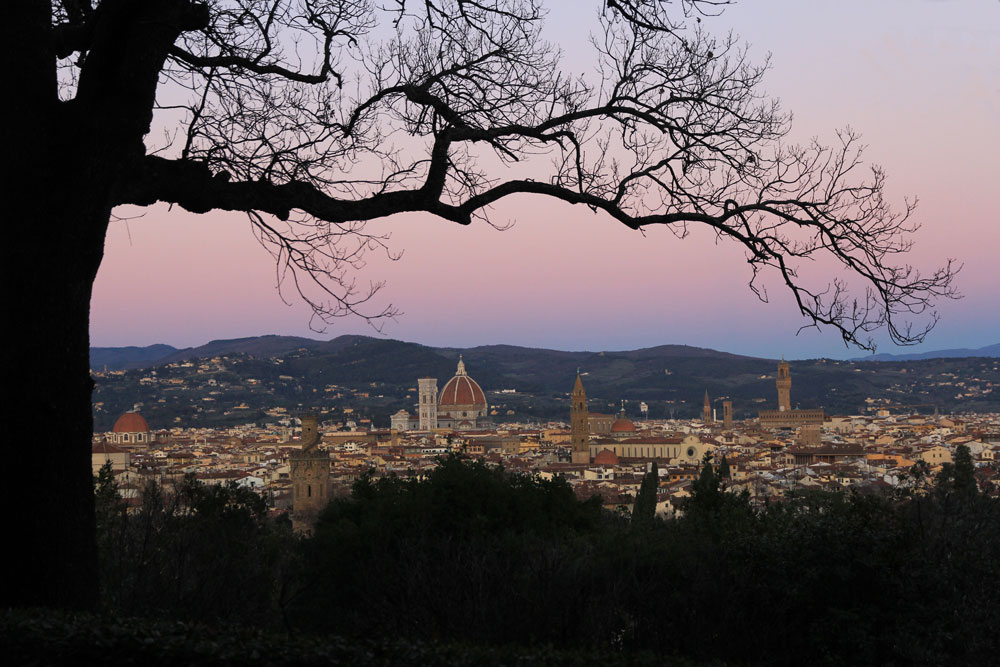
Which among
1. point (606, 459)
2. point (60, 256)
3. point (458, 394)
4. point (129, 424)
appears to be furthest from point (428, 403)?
point (60, 256)

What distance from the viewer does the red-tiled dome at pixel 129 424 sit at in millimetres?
67938

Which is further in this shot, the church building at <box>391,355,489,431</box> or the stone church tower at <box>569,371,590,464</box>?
the church building at <box>391,355,489,431</box>

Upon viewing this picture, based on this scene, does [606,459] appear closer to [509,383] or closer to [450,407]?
[450,407]

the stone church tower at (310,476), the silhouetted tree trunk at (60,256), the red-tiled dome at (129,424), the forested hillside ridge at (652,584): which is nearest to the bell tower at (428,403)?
the red-tiled dome at (129,424)

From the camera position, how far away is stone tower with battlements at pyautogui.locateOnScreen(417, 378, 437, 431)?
353 feet

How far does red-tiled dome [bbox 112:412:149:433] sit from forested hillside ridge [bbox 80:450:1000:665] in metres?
60.8

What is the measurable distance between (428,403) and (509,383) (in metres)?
39.5

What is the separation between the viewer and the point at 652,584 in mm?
7938

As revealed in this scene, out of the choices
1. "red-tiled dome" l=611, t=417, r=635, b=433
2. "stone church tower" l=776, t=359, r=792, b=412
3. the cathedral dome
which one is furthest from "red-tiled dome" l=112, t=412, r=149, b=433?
"stone church tower" l=776, t=359, r=792, b=412

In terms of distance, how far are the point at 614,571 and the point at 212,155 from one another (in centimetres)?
501

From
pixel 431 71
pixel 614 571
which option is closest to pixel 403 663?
pixel 431 71

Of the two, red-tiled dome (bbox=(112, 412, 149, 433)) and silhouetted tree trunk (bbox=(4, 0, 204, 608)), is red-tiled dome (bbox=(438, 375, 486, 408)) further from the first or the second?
silhouetted tree trunk (bbox=(4, 0, 204, 608))

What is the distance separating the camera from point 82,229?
404cm

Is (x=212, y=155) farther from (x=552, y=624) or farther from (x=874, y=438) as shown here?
(x=874, y=438)
